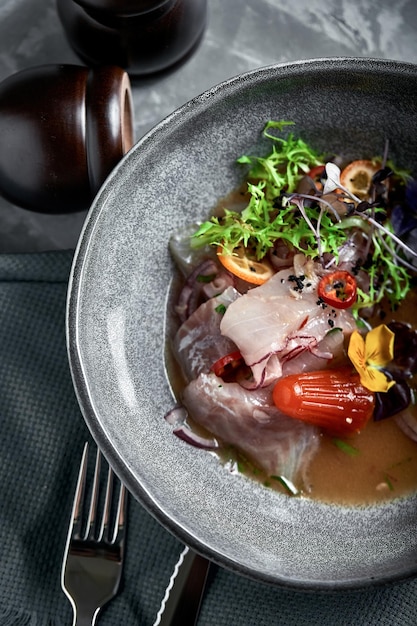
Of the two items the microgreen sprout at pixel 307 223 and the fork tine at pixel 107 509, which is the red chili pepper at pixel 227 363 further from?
the fork tine at pixel 107 509

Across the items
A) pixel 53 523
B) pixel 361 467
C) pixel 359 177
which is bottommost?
pixel 53 523

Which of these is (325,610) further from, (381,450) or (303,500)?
(381,450)

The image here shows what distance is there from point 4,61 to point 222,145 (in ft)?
2.89

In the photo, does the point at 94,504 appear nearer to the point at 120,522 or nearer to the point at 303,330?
the point at 120,522

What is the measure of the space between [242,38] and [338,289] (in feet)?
3.31

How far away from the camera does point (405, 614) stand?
2.28 meters

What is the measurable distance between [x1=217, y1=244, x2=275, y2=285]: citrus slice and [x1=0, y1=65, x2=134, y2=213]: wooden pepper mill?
429mm

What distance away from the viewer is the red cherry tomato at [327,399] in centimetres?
227

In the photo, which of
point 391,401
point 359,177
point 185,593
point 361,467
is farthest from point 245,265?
point 185,593

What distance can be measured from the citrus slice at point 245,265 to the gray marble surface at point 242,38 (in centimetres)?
62

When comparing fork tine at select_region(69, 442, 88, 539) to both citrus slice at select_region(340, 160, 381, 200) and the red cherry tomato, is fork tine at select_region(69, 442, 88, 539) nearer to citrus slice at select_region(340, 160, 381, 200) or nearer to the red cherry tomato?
the red cherry tomato

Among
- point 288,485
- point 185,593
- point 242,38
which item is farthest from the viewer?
point 242,38

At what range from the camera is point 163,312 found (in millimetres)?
2447

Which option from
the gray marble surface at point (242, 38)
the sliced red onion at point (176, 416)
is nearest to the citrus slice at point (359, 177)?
the gray marble surface at point (242, 38)
